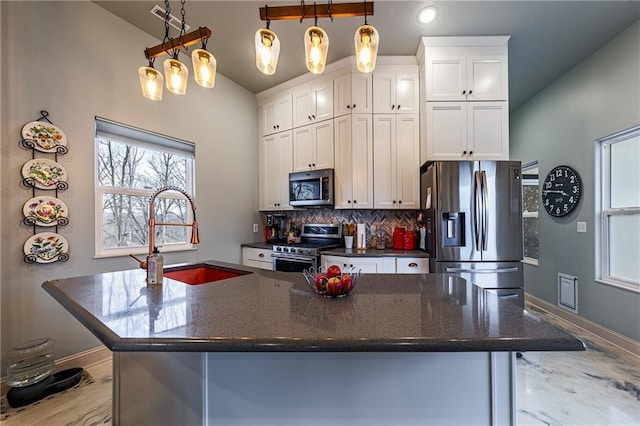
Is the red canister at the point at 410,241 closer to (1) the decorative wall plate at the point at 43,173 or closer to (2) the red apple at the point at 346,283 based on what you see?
(2) the red apple at the point at 346,283

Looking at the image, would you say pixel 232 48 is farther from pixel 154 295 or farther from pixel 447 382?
pixel 447 382

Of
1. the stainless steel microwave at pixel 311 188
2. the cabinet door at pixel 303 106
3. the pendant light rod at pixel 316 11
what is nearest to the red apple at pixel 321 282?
the pendant light rod at pixel 316 11

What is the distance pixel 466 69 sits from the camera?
2777 mm

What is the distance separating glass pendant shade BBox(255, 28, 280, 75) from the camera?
1.22 m

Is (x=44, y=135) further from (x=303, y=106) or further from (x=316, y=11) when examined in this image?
(x=303, y=106)

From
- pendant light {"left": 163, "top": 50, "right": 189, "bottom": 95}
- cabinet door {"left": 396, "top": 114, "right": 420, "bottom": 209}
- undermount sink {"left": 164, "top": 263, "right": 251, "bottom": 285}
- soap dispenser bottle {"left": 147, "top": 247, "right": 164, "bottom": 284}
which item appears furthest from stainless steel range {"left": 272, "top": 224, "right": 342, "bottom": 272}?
pendant light {"left": 163, "top": 50, "right": 189, "bottom": 95}

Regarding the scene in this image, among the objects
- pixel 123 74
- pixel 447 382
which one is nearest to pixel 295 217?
pixel 123 74

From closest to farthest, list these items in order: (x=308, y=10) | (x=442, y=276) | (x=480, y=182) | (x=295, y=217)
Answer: (x=308, y=10) < (x=442, y=276) < (x=480, y=182) < (x=295, y=217)

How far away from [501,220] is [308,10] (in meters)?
2.37

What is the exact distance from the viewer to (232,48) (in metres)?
2.95

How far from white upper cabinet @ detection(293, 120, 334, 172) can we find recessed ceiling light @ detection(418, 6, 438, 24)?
1.35m

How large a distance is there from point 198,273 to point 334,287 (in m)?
1.34

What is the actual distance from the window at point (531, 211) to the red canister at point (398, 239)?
2088mm

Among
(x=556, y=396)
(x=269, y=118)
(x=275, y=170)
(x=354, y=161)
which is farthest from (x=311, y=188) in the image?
(x=556, y=396)
